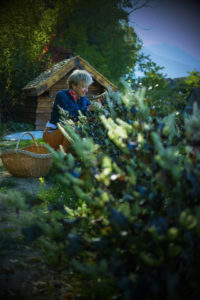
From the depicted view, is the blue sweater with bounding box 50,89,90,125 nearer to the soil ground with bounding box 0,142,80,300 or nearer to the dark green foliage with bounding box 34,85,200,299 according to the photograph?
the soil ground with bounding box 0,142,80,300

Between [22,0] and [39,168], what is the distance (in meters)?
11.8

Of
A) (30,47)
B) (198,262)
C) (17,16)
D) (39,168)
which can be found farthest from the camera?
(30,47)

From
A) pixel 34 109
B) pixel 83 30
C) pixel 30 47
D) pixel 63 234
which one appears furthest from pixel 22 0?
pixel 63 234

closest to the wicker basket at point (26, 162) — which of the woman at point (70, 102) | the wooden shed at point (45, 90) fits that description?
the woman at point (70, 102)

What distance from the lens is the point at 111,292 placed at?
5.48 ft

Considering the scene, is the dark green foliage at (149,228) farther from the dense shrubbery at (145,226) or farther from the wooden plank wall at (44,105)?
the wooden plank wall at (44,105)

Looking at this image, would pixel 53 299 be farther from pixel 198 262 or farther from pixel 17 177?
pixel 17 177

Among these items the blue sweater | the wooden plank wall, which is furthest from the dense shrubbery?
the wooden plank wall

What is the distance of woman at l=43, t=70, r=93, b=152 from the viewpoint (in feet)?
17.3

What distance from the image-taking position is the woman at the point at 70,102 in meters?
5.27

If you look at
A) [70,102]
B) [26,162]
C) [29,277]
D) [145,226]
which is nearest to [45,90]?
[70,102]

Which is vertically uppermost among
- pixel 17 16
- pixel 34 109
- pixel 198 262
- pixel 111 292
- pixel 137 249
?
pixel 17 16

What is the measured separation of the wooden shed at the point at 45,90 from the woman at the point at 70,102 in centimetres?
666

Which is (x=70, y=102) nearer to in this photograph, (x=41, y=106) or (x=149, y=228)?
(x=149, y=228)
